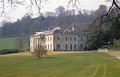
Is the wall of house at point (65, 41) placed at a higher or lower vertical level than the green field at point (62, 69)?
higher

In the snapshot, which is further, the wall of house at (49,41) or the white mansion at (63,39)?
the wall of house at (49,41)

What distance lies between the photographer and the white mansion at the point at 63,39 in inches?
3898

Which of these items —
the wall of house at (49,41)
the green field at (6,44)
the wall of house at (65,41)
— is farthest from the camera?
the green field at (6,44)

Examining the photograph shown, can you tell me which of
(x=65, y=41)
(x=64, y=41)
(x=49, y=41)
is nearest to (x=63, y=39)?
(x=64, y=41)

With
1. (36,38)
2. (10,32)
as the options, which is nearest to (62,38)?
(36,38)

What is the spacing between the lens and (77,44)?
10188cm

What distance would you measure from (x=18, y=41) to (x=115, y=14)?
93856 millimetres

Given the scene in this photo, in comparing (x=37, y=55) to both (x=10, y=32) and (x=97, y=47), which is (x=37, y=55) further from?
(x=10, y=32)

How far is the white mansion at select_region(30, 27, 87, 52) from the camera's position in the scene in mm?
99000

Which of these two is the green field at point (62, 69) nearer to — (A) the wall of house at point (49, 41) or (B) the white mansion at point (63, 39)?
(B) the white mansion at point (63, 39)

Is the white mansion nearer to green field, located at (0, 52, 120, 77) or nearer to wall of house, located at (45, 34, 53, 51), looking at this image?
wall of house, located at (45, 34, 53, 51)

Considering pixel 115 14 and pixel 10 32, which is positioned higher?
pixel 10 32

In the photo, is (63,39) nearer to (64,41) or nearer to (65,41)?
(64,41)

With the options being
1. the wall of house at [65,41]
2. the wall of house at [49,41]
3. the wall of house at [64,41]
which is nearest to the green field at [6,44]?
the wall of house at [64,41]
